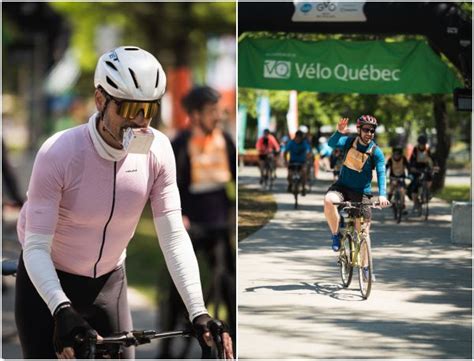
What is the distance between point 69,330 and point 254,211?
10.1 feet

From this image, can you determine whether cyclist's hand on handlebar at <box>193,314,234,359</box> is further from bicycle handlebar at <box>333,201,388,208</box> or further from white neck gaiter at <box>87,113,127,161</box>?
bicycle handlebar at <box>333,201,388,208</box>

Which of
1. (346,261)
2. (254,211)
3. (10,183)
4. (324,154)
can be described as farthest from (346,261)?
(10,183)

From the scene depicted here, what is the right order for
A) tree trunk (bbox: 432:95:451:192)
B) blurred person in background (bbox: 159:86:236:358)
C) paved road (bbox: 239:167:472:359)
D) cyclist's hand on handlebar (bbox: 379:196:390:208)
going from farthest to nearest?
paved road (bbox: 239:167:472:359) < tree trunk (bbox: 432:95:451:192) < blurred person in background (bbox: 159:86:236:358) < cyclist's hand on handlebar (bbox: 379:196:390:208)

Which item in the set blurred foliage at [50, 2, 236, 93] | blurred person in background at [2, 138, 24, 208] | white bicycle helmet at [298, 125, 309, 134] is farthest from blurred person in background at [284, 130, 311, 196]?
blurred person in background at [2, 138, 24, 208]

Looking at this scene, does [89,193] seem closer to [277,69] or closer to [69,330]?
[69,330]

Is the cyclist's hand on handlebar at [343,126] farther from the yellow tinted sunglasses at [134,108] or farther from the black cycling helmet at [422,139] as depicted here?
the yellow tinted sunglasses at [134,108]

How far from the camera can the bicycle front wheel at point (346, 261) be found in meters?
4.25

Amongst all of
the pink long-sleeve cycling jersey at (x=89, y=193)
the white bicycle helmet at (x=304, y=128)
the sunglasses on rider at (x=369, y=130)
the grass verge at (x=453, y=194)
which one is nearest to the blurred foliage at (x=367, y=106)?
the white bicycle helmet at (x=304, y=128)

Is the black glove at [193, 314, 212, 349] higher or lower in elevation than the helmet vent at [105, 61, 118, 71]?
lower

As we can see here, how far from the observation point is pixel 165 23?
7.96 metres

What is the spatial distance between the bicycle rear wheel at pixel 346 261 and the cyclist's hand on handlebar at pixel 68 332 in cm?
158

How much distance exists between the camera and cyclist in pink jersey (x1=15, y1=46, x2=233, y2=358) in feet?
9.18

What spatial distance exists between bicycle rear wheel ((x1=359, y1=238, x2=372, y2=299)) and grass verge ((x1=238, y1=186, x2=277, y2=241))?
2.86ft

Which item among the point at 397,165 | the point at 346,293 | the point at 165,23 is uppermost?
the point at 165,23
